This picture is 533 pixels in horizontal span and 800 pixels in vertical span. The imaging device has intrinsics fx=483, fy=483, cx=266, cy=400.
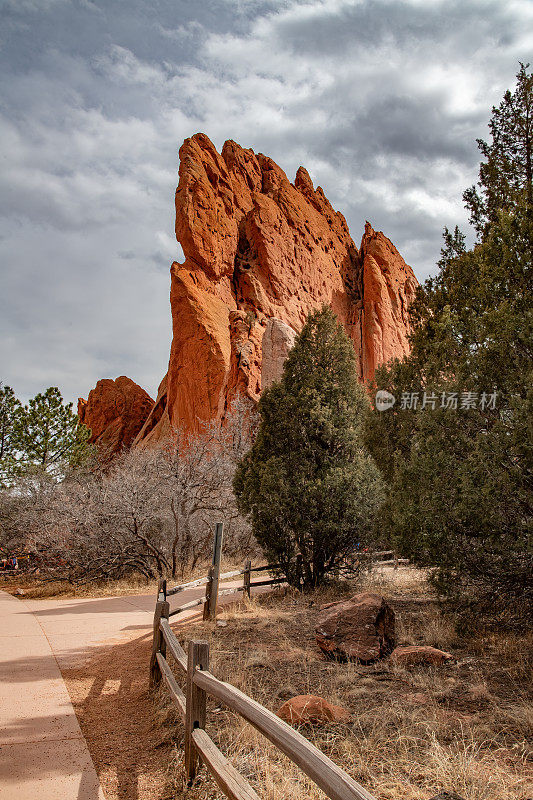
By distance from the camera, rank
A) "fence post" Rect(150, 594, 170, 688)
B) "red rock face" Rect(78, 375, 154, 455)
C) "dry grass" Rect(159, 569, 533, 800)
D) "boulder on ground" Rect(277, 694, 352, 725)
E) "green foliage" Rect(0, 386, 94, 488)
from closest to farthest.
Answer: "dry grass" Rect(159, 569, 533, 800) < "boulder on ground" Rect(277, 694, 352, 725) < "fence post" Rect(150, 594, 170, 688) < "green foliage" Rect(0, 386, 94, 488) < "red rock face" Rect(78, 375, 154, 455)

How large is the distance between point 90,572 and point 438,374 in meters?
11.3

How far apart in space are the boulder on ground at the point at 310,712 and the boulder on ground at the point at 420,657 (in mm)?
1685

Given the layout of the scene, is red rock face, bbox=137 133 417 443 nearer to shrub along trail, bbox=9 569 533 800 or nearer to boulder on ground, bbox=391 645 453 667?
shrub along trail, bbox=9 569 533 800

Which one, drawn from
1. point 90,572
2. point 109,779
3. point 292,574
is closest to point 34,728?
point 109,779

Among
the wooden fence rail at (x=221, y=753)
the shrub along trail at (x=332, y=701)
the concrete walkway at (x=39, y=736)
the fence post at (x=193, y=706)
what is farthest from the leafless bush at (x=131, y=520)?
the fence post at (x=193, y=706)

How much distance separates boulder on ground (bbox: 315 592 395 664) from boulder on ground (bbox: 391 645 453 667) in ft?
1.05

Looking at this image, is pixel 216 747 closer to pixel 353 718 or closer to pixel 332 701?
pixel 353 718

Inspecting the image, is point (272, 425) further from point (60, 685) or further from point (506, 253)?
point (60, 685)

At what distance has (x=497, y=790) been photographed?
291cm

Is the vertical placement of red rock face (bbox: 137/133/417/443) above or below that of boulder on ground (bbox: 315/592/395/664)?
above

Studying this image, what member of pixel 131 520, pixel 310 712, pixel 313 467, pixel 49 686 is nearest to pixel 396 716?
pixel 310 712

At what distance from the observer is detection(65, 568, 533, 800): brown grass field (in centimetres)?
319

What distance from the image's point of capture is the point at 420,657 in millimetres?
Answer: 5668

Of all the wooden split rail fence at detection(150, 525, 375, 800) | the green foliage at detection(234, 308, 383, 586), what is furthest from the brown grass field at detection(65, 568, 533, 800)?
the green foliage at detection(234, 308, 383, 586)
